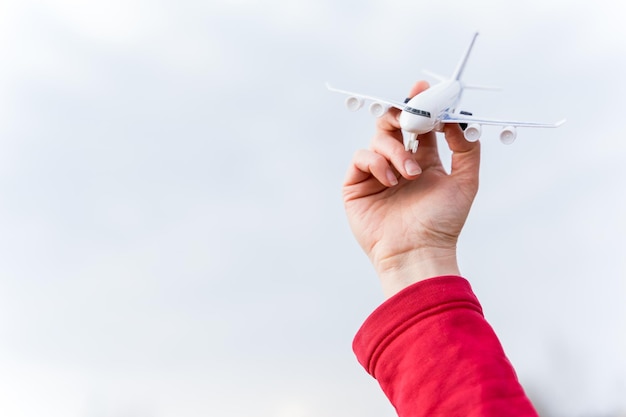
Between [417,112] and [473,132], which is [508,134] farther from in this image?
[417,112]

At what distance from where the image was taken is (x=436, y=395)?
11.0ft

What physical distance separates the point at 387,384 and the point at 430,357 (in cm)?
40

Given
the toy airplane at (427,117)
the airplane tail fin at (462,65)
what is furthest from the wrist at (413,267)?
the airplane tail fin at (462,65)

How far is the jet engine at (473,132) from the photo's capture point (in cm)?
421

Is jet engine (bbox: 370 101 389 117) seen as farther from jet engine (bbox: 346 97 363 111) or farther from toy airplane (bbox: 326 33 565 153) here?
jet engine (bbox: 346 97 363 111)

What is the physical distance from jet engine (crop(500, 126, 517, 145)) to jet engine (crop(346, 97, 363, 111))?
3.63 feet

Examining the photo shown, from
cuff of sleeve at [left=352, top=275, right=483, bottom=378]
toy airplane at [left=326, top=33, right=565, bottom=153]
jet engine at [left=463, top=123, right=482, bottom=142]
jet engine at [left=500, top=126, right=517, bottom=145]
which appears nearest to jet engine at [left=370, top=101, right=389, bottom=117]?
toy airplane at [left=326, top=33, right=565, bottom=153]

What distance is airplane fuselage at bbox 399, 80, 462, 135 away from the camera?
4305 mm

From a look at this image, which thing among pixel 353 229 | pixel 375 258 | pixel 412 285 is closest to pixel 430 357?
pixel 412 285

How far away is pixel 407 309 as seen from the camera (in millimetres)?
3729

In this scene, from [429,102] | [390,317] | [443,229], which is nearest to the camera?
[390,317]

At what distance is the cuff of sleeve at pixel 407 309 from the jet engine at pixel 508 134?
1.17m

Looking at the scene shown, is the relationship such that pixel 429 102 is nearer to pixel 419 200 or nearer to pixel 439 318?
pixel 419 200

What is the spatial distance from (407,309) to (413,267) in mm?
415
